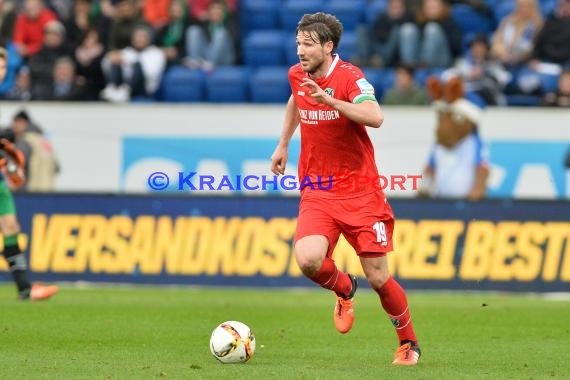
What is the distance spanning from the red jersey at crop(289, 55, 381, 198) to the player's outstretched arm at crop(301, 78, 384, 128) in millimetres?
356

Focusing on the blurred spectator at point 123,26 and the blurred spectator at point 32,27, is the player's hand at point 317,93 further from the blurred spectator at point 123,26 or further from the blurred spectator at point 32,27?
the blurred spectator at point 32,27

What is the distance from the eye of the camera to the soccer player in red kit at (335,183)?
945 cm

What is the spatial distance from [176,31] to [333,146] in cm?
1234

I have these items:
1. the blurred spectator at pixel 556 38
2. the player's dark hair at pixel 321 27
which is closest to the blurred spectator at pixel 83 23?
the blurred spectator at pixel 556 38

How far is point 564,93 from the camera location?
1942cm

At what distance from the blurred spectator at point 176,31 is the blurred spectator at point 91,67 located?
3.34ft

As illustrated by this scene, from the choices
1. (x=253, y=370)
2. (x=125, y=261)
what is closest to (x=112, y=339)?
(x=253, y=370)

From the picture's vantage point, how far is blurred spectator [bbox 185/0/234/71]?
70.2ft

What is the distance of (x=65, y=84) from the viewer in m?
20.7

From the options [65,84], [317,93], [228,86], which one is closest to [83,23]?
[65,84]

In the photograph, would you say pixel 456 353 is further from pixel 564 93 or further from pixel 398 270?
pixel 564 93

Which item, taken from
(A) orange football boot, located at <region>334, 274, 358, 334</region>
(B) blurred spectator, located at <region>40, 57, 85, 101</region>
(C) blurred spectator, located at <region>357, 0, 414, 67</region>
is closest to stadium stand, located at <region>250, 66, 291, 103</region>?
(C) blurred spectator, located at <region>357, 0, 414, 67</region>

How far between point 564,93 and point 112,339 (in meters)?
10.2

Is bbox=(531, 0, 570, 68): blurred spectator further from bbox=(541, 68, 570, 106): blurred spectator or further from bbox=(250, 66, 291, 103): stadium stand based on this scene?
bbox=(250, 66, 291, 103): stadium stand
